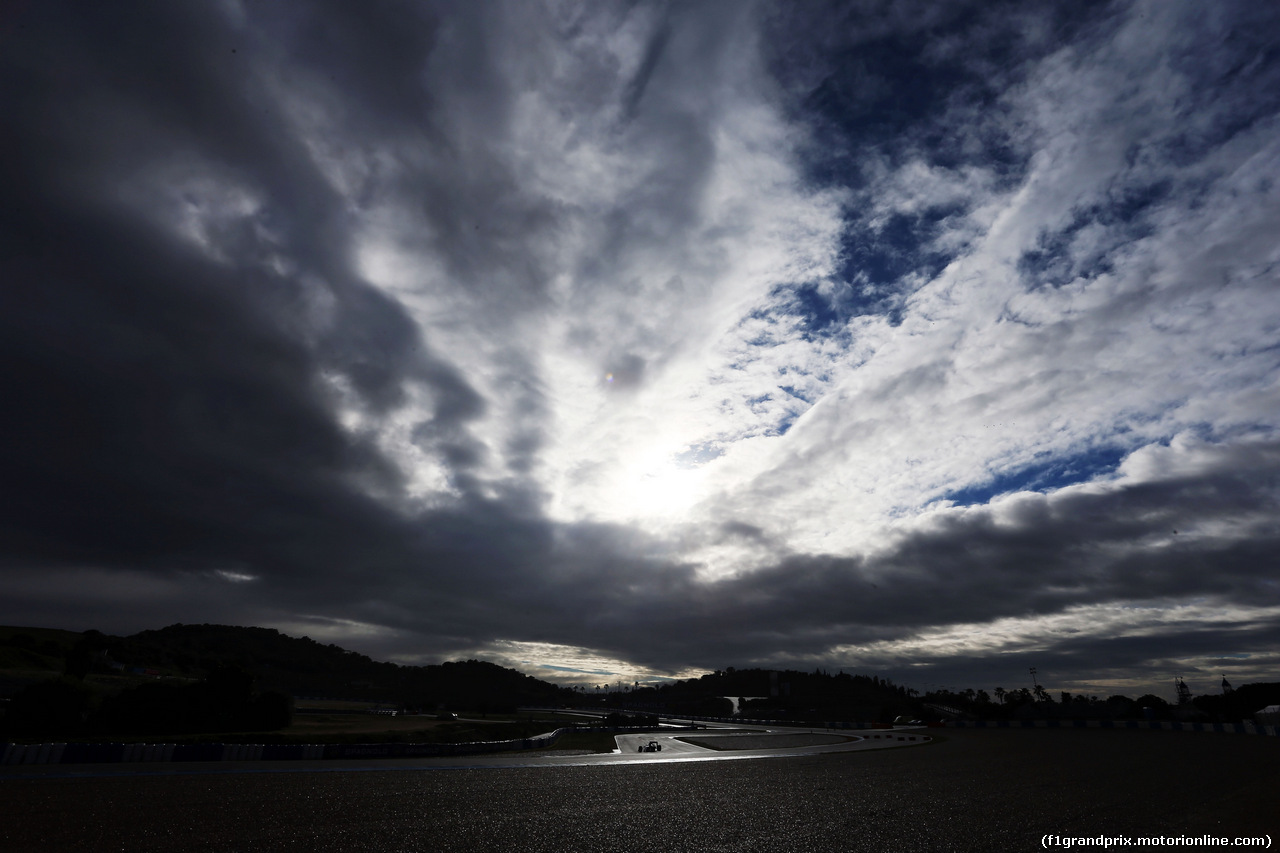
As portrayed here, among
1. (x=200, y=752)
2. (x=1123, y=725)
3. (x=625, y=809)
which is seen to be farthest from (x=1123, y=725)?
(x=200, y=752)

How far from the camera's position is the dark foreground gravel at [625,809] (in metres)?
17.2

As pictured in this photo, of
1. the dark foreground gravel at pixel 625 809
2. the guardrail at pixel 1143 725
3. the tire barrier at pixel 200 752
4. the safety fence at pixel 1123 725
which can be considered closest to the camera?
the dark foreground gravel at pixel 625 809

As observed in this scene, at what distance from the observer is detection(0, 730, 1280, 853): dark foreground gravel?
17172 mm

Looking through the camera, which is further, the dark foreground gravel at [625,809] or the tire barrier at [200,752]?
the tire barrier at [200,752]

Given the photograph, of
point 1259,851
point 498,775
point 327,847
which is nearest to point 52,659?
point 498,775

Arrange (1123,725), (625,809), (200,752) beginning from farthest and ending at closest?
(1123,725) → (200,752) → (625,809)

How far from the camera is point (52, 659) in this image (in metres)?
116

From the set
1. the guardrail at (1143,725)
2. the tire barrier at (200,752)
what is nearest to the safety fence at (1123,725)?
the guardrail at (1143,725)

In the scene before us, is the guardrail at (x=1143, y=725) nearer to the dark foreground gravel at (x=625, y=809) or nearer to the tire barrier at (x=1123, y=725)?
the tire barrier at (x=1123, y=725)

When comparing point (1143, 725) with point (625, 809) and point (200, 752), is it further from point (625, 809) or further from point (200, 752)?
point (200, 752)

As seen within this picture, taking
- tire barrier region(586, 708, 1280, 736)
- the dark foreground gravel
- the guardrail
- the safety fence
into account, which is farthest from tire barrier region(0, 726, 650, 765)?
the guardrail

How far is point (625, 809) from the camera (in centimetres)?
2275

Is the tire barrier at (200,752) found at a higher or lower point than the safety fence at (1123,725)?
lower

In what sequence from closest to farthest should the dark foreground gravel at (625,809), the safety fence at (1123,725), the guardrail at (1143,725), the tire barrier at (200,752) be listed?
the dark foreground gravel at (625,809)
the tire barrier at (200,752)
the guardrail at (1143,725)
the safety fence at (1123,725)
